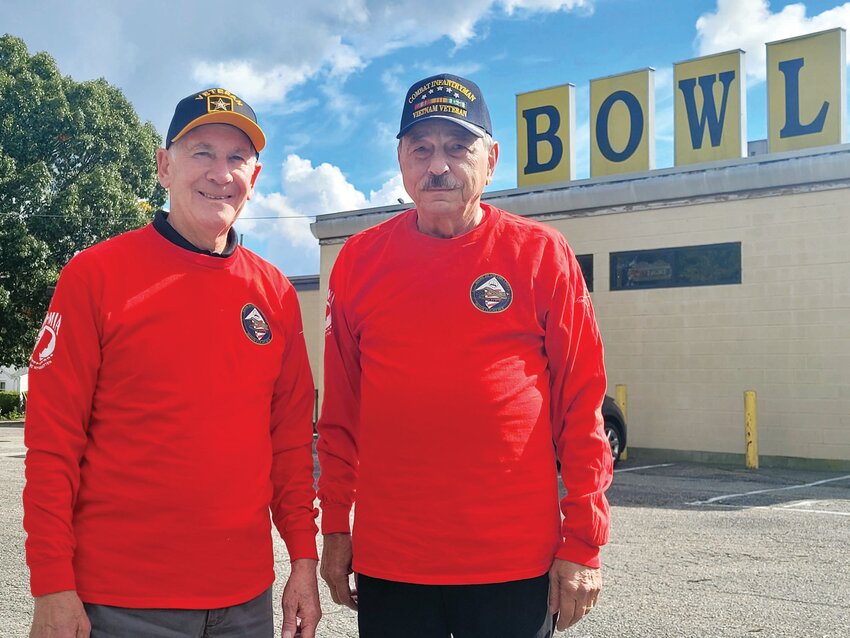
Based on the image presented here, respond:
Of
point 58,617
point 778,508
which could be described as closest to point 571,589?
point 58,617

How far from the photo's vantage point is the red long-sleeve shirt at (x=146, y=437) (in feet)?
7.48

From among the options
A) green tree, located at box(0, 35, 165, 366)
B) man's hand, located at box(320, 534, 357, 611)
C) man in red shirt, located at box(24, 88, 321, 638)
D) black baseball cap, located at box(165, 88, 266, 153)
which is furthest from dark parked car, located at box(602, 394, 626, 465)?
green tree, located at box(0, 35, 165, 366)

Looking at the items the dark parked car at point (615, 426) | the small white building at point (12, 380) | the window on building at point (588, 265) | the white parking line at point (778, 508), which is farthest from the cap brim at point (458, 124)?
the small white building at point (12, 380)

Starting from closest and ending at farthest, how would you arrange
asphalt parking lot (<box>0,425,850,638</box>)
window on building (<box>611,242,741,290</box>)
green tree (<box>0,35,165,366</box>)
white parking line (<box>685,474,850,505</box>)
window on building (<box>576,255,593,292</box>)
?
asphalt parking lot (<box>0,425,850,638</box>), white parking line (<box>685,474,850,505</box>), window on building (<box>611,242,741,290</box>), window on building (<box>576,255,593,292</box>), green tree (<box>0,35,165,366</box>)

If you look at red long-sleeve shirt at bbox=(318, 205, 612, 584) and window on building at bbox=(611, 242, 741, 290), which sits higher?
window on building at bbox=(611, 242, 741, 290)

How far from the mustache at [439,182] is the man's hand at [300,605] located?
1.21 meters

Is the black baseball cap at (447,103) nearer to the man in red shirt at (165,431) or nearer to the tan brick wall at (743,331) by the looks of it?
the man in red shirt at (165,431)

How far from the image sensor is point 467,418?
245 centimetres

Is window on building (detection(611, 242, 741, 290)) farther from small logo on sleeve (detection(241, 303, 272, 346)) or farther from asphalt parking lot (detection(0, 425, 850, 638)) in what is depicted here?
small logo on sleeve (detection(241, 303, 272, 346))

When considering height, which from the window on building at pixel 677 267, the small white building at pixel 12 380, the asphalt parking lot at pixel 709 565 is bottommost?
the asphalt parking lot at pixel 709 565

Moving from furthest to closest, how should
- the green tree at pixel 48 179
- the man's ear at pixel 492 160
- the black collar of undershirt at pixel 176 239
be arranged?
the green tree at pixel 48 179
the man's ear at pixel 492 160
the black collar of undershirt at pixel 176 239

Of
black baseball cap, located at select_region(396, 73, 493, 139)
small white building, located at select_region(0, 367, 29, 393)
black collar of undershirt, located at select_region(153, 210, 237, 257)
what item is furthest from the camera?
small white building, located at select_region(0, 367, 29, 393)

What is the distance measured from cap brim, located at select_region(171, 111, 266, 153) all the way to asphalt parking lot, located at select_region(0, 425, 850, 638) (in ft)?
10.5

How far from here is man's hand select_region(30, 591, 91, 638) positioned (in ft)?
7.16
